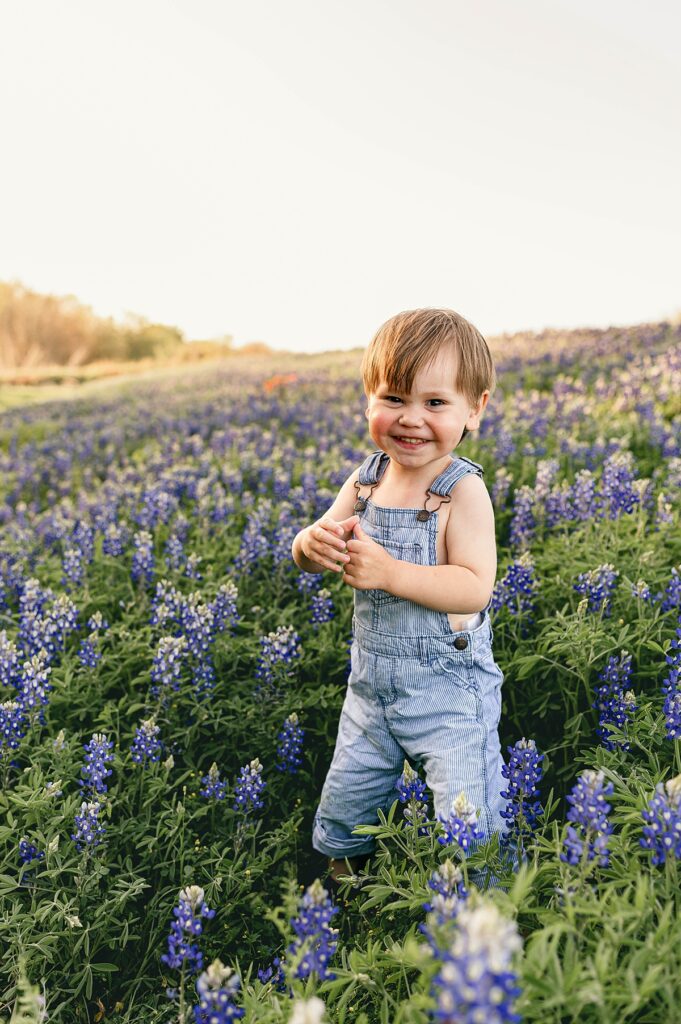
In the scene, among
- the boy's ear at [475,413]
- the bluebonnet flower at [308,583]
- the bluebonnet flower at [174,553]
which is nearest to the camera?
the boy's ear at [475,413]

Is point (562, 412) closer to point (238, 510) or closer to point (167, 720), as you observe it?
point (238, 510)

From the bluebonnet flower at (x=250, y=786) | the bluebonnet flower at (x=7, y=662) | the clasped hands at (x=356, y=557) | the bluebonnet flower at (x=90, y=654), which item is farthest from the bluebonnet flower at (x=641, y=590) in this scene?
the bluebonnet flower at (x=7, y=662)

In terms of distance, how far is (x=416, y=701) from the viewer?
2.95 m

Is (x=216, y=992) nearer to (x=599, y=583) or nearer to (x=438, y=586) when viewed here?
(x=438, y=586)

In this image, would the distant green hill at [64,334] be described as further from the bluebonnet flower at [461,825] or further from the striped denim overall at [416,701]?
the bluebonnet flower at [461,825]

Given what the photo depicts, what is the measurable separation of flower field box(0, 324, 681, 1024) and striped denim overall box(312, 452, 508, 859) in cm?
17

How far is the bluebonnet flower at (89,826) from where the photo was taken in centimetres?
283

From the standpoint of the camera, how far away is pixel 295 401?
1146cm

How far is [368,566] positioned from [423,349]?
0.77m

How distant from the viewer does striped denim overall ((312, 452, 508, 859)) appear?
2.91 metres

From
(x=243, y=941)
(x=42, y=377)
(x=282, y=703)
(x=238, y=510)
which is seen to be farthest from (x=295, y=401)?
(x=42, y=377)

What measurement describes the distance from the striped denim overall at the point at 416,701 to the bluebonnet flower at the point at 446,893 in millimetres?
738

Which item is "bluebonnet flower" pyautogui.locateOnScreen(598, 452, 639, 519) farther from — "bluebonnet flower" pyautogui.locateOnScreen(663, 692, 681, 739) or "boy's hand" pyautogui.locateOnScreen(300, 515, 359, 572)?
"boy's hand" pyautogui.locateOnScreen(300, 515, 359, 572)

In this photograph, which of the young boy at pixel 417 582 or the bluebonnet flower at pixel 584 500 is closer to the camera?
the young boy at pixel 417 582
